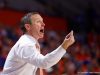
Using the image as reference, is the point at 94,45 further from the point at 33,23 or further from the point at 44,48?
the point at 33,23

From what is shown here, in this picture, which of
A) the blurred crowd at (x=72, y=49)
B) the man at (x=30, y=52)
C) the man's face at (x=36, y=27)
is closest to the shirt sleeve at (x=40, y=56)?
the man at (x=30, y=52)

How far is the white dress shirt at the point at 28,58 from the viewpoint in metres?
2.51

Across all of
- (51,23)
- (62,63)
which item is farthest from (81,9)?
(62,63)

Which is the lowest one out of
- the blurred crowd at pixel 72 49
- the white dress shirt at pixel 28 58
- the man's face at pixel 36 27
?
the blurred crowd at pixel 72 49

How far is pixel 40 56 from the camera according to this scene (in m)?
2.53

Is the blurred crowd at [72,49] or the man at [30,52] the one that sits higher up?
the man at [30,52]

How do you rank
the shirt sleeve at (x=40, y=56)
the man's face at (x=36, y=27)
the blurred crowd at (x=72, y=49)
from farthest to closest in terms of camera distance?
the blurred crowd at (x=72, y=49) < the man's face at (x=36, y=27) < the shirt sleeve at (x=40, y=56)

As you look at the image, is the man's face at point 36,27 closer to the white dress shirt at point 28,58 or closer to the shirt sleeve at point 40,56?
the white dress shirt at point 28,58

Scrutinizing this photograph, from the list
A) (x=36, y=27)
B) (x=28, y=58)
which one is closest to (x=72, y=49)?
(x=36, y=27)

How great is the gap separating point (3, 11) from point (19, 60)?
239 inches

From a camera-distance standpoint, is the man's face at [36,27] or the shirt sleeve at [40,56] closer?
the shirt sleeve at [40,56]

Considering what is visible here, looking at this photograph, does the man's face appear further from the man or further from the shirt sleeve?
the shirt sleeve

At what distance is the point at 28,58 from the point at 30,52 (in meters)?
0.04

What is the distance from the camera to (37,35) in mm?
2715
